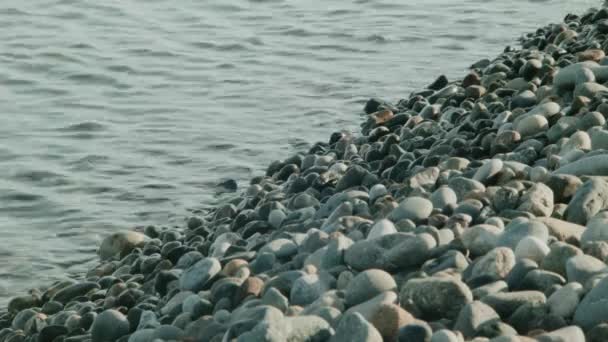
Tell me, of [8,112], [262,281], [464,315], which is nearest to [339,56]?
[8,112]

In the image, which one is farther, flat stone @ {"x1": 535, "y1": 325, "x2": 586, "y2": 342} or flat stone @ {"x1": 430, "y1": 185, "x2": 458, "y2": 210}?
flat stone @ {"x1": 430, "y1": 185, "x2": 458, "y2": 210}

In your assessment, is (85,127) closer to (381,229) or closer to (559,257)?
(381,229)

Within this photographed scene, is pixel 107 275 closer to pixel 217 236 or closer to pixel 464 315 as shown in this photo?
pixel 217 236

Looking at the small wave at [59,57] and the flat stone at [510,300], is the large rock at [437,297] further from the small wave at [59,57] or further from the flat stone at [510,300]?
the small wave at [59,57]

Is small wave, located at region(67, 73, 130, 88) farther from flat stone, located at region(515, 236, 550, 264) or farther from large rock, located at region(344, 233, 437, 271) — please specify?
flat stone, located at region(515, 236, 550, 264)

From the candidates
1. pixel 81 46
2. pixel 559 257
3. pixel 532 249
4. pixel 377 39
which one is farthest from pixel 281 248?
pixel 377 39

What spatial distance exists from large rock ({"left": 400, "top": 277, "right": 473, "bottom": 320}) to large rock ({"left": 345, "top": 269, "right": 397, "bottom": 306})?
0.40 feet

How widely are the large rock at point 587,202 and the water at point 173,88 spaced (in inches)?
142

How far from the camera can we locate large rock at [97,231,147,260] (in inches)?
274

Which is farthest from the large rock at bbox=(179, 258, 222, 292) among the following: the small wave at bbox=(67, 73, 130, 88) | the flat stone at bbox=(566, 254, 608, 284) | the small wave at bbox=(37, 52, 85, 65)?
the small wave at bbox=(37, 52, 85, 65)

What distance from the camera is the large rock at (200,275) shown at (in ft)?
15.8

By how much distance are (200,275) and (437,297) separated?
143 cm

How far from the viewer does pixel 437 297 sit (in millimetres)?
3686

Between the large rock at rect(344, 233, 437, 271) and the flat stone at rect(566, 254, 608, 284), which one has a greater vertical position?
the flat stone at rect(566, 254, 608, 284)
